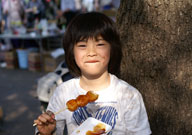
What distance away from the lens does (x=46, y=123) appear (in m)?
1.68

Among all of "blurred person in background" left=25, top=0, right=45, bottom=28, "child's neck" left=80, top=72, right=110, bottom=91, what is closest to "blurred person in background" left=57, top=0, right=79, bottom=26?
"blurred person in background" left=25, top=0, right=45, bottom=28

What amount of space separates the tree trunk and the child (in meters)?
0.23

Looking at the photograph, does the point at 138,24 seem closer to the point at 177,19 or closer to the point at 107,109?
the point at 177,19

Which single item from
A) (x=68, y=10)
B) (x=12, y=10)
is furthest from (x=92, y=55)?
(x=12, y=10)

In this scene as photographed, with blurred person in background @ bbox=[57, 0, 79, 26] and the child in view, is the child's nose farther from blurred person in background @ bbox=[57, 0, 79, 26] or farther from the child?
blurred person in background @ bbox=[57, 0, 79, 26]

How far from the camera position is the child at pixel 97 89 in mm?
1713

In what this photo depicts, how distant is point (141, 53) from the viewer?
1.97 metres

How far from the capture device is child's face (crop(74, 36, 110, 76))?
1.69 meters

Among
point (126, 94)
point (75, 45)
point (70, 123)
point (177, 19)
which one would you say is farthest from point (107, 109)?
point (177, 19)

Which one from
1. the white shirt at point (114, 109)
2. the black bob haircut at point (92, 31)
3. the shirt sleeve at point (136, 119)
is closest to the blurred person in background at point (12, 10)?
the black bob haircut at point (92, 31)

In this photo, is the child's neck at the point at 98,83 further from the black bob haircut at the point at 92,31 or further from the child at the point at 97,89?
the black bob haircut at the point at 92,31

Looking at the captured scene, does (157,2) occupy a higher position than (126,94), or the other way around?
(157,2)

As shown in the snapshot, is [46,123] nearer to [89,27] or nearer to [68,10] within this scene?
[89,27]

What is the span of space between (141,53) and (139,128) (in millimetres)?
665
